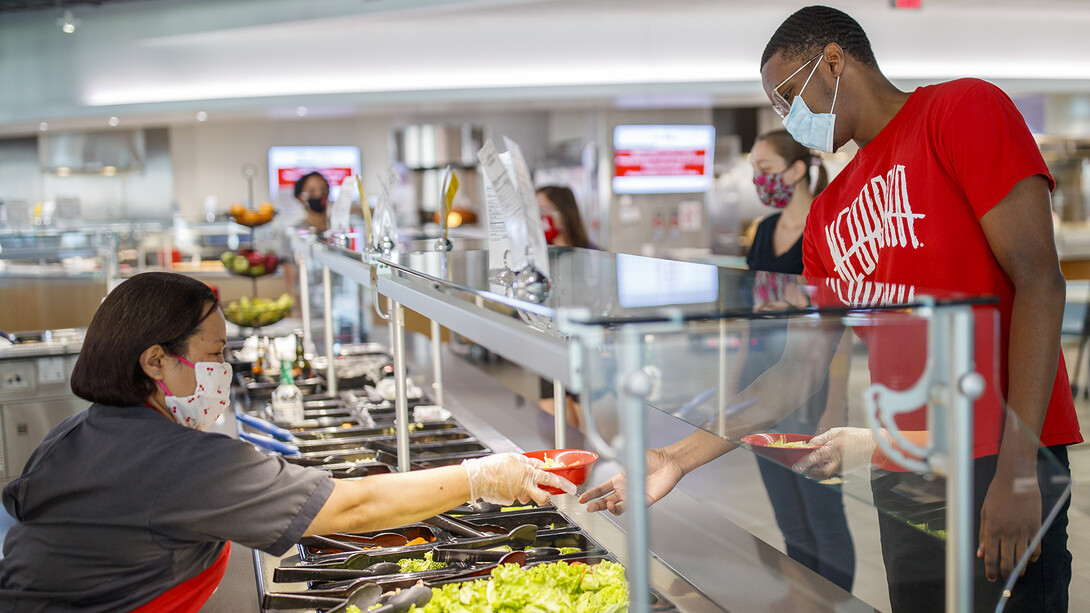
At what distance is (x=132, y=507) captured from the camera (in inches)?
61.4

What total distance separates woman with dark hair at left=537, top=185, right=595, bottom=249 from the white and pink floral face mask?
111 inches

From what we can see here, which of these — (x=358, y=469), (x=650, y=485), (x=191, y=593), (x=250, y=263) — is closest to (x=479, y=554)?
(x=650, y=485)

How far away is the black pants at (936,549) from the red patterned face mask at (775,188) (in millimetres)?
2071

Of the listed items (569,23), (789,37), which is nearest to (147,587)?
(789,37)

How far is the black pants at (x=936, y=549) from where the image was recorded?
1163 mm

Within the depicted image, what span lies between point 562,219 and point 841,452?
11.2ft

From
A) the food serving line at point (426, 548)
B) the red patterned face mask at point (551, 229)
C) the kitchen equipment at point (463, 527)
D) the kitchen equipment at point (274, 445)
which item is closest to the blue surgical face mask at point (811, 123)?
the food serving line at point (426, 548)

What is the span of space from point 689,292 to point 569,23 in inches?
276

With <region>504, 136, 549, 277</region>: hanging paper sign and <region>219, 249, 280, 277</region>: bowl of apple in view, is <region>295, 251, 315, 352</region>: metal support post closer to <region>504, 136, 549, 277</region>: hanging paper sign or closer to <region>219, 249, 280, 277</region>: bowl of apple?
<region>219, 249, 280, 277</region>: bowl of apple

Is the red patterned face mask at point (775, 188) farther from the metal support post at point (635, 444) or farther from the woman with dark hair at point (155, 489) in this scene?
the metal support post at point (635, 444)

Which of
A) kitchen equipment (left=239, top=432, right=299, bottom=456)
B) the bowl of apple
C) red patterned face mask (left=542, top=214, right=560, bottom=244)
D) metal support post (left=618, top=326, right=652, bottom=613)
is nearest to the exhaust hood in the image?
the bowl of apple

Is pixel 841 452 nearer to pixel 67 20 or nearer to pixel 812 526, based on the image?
pixel 812 526

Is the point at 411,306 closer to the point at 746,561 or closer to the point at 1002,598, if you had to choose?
the point at 746,561

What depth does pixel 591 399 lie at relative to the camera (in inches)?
41.0
